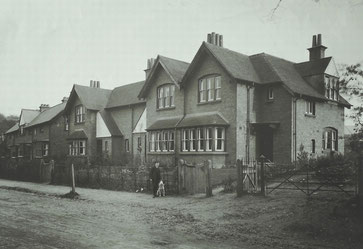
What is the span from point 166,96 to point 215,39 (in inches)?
250

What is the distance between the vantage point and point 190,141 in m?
28.5

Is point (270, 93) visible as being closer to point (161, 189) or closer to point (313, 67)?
point (313, 67)

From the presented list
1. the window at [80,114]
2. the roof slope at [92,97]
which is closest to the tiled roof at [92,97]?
the roof slope at [92,97]

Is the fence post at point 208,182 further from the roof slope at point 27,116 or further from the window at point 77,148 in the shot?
the roof slope at point 27,116

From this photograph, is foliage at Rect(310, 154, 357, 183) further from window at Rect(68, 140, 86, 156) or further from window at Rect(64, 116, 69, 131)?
window at Rect(64, 116, 69, 131)

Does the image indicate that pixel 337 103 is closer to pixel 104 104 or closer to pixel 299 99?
pixel 299 99

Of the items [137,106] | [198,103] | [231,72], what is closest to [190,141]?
[198,103]

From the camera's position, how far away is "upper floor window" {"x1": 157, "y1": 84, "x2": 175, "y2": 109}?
1258 inches

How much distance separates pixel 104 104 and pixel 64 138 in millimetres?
8234

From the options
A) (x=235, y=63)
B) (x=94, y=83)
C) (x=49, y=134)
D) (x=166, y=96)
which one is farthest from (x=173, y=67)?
(x=49, y=134)

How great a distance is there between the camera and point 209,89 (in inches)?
1132

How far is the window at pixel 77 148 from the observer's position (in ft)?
137

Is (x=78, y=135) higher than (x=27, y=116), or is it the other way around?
(x=27, y=116)

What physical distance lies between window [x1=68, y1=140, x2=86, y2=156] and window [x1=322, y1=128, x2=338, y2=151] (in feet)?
81.3
